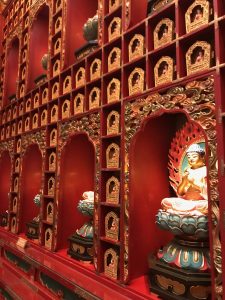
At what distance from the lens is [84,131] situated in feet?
6.94

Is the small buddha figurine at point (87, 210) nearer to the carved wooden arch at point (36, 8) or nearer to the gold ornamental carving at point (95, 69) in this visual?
the gold ornamental carving at point (95, 69)

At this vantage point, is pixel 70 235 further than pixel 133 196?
Yes

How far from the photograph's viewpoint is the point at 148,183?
5.87ft

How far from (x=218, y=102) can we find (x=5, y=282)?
2.39 metres

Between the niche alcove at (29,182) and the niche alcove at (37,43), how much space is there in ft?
2.51

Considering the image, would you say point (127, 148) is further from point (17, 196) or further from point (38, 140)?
point (17, 196)

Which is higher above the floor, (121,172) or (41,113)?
(41,113)

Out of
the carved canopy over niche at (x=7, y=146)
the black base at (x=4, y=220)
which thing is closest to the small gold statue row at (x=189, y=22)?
the carved canopy over niche at (x=7, y=146)

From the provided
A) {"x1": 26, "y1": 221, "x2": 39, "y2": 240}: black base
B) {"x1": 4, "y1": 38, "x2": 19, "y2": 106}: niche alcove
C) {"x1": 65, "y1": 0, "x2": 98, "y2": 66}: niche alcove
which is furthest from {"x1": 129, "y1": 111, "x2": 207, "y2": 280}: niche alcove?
{"x1": 4, "y1": 38, "x2": 19, "y2": 106}: niche alcove

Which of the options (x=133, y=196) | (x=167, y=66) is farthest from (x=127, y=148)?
(x=167, y=66)

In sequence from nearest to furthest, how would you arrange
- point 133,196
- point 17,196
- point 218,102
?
1. point 218,102
2. point 133,196
3. point 17,196

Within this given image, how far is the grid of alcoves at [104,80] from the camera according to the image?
1.48 meters

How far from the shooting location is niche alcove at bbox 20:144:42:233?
300 cm

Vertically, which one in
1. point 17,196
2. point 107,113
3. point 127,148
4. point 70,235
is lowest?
point 70,235
